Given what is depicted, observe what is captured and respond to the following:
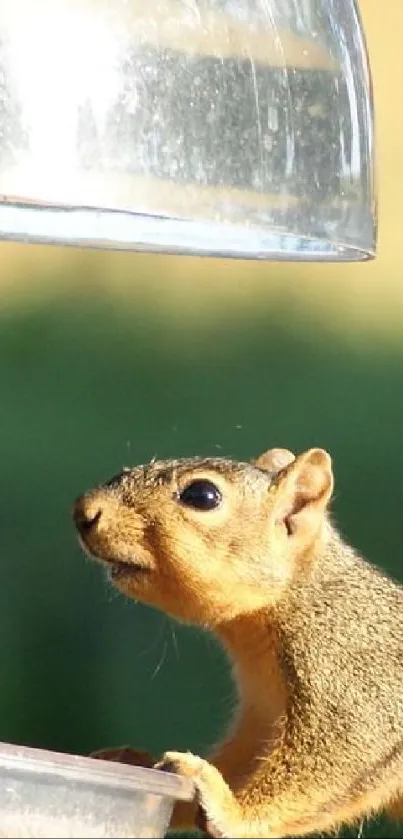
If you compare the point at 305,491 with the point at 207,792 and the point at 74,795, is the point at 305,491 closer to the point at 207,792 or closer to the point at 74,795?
the point at 207,792

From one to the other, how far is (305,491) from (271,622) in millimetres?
108

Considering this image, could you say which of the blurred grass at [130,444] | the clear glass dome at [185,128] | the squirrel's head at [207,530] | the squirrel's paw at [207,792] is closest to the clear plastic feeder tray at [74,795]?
the squirrel's paw at [207,792]

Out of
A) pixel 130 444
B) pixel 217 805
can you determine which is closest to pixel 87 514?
pixel 217 805

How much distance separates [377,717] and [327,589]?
0.11 m

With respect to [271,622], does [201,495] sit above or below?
above

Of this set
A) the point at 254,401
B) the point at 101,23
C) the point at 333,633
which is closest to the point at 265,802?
the point at 333,633

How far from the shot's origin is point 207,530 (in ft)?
4.90

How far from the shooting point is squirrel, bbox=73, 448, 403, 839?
1445mm

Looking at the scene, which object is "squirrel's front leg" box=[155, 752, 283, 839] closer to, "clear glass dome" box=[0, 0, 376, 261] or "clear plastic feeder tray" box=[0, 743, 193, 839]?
"clear plastic feeder tray" box=[0, 743, 193, 839]

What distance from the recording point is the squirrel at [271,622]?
4.74 feet

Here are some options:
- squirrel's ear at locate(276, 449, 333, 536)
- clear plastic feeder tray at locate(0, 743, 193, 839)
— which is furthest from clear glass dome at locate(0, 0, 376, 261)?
clear plastic feeder tray at locate(0, 743, 193, 839)

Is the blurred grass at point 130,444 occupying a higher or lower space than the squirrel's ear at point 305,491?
lower

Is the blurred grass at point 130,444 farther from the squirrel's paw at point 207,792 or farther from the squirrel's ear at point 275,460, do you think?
the squirrel's paw at point 207,792

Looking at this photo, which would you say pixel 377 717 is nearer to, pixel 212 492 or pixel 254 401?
pixel 212 492
